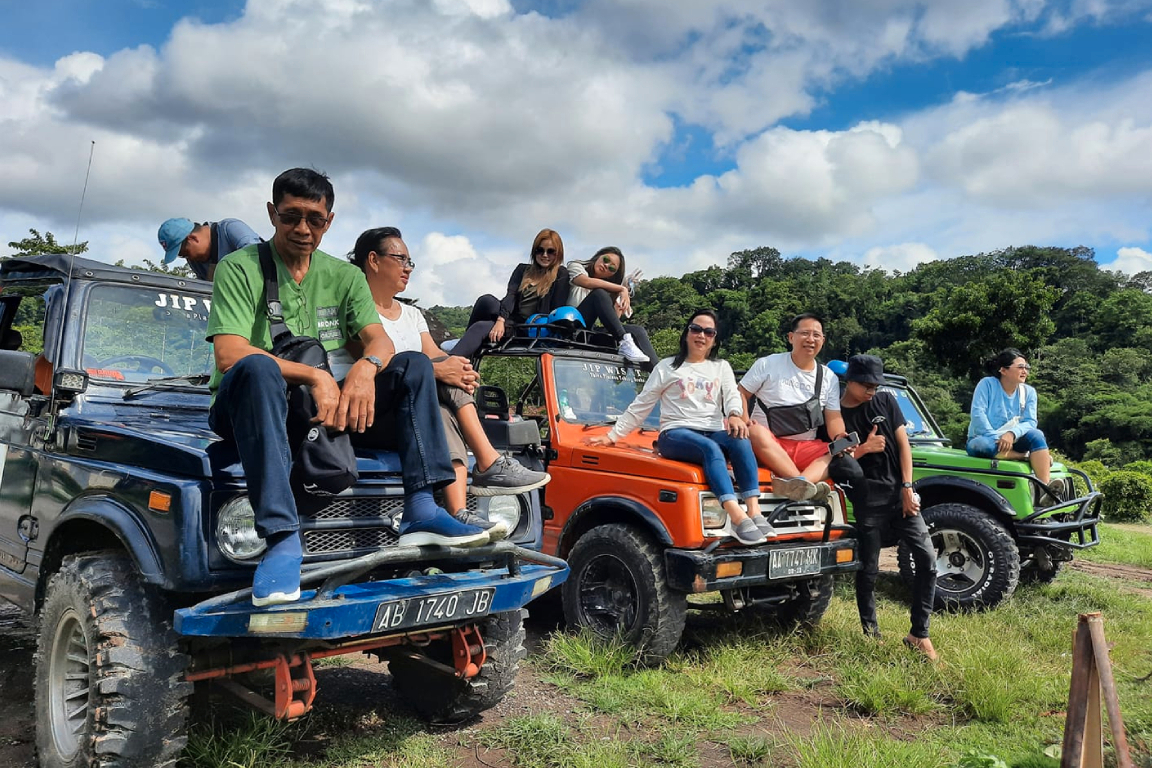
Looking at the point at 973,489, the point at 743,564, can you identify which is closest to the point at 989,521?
the point at 973,489

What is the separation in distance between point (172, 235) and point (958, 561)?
6.57 m

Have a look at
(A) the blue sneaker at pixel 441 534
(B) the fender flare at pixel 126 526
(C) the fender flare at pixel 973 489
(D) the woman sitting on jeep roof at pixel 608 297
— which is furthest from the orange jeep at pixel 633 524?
(C) the fender flare at pixel 973 489

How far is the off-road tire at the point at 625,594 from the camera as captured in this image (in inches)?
192

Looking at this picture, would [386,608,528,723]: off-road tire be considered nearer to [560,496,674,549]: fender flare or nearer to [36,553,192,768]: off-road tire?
[36,553,192,768]: off-road tire

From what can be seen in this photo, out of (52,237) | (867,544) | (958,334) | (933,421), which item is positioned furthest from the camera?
(958,334)

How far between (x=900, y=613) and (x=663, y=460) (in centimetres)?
290

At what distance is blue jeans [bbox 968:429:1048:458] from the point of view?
7.29m

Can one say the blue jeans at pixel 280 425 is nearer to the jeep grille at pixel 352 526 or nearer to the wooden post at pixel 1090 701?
the jeep grille at pixel 352 526

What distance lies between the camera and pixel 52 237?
1883 cm

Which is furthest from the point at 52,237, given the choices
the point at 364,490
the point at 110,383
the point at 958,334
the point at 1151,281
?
the point at 1151,281

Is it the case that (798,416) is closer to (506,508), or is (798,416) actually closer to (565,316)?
(565,316)

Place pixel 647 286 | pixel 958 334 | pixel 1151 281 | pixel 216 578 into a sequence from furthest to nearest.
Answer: pixel 647 286 → pixel 1151 281 → pixel 958 334 → pixel 216 578

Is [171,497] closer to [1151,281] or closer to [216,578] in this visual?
[216,578]

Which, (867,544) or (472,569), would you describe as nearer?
(472,569)
